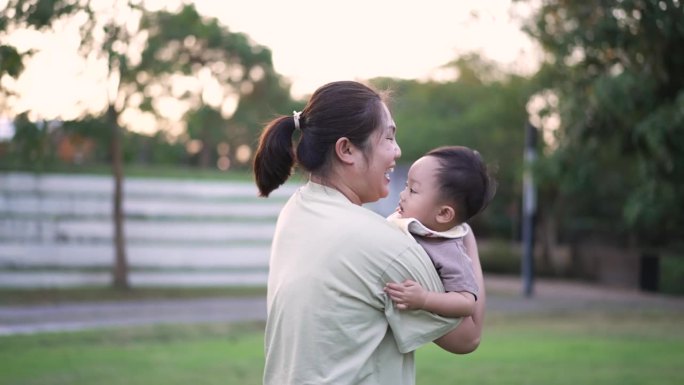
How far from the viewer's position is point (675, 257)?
22188 millimetres

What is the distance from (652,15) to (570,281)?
18.0 meters

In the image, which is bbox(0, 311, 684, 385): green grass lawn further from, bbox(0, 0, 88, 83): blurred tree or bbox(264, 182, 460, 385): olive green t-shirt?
bbox(264, 182, 460, 385): olive green t-shirt

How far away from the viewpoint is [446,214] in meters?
2.78

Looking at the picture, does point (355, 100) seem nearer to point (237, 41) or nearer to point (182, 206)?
point (182, 206)

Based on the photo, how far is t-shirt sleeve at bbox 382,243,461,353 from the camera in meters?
2.39

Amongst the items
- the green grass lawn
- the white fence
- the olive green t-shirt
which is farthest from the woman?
the white fence

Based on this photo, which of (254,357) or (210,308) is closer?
(254,357)

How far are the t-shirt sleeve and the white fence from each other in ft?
53.0

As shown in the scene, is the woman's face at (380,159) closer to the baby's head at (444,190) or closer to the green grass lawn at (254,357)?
the baby's head at (444,190)

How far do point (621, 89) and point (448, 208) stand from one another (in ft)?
29.8

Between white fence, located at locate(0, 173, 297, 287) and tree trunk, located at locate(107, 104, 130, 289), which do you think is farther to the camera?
white fence, located at locate(0, 173, 297, 287)

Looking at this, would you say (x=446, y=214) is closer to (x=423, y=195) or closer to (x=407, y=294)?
(x=423, y=195)

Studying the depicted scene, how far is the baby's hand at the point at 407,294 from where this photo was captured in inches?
93.2

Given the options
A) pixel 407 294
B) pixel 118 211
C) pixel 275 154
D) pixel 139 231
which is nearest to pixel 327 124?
pixel 275 154
